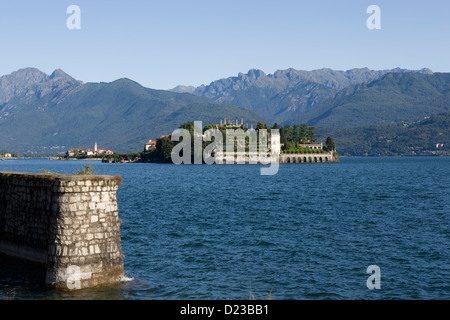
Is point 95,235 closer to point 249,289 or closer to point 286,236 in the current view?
point 249,289

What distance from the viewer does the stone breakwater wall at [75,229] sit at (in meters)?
20.9

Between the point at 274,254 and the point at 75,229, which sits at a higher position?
the point at 75,229

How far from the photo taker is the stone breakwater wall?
20891 millimetres

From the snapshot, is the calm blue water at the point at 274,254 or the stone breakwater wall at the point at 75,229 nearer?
the stone breakwater wall at the point at 75,229

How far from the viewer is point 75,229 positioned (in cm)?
2095

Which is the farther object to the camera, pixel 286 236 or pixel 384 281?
pixel 286 236

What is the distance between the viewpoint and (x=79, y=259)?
21.0 m

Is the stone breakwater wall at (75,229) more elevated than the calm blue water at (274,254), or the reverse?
the stone breakwater wall at (75,229)

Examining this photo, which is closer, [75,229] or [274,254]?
[75,229]

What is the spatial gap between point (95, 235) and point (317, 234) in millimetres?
23954

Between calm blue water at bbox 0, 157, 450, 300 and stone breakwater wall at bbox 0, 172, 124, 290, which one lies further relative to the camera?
calm blue water at bbox 0, 157, 450, 300

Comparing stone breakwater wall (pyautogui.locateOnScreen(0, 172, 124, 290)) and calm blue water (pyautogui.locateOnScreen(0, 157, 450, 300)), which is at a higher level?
stone breakwater wall (pyautogui.locateOnScreen(0, 172, 124, 290))

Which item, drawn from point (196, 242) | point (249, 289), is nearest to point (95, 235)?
point (249, 289)
